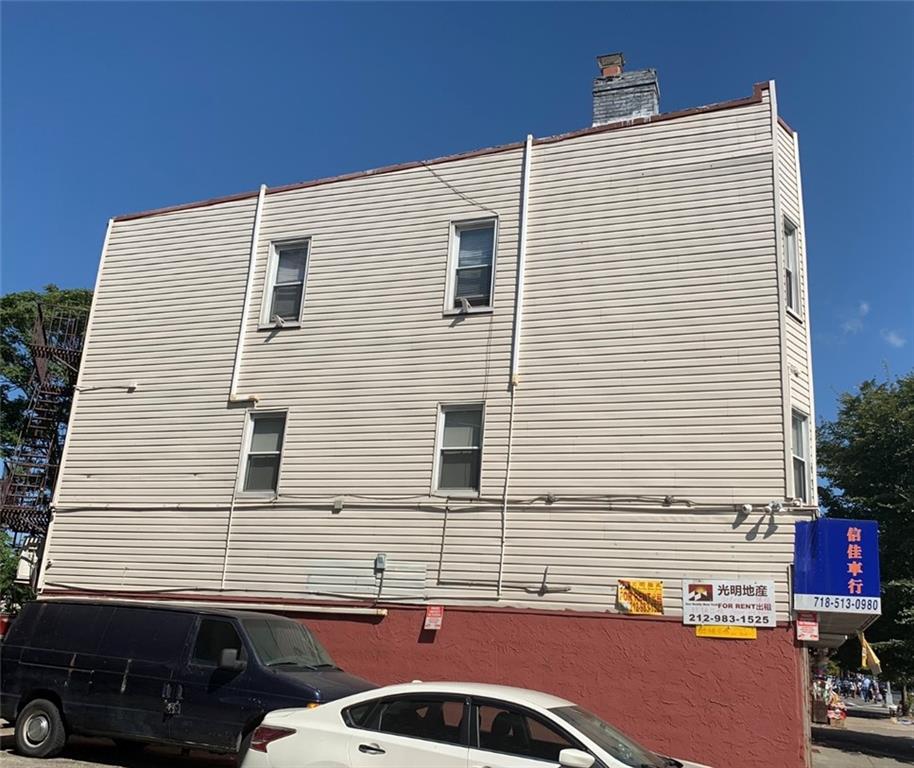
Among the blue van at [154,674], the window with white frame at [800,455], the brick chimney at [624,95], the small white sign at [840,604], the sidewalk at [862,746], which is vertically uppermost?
the brick chimney at [624,95]

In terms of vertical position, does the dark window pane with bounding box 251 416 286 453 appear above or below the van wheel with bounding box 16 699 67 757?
above

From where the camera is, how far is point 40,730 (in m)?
9.35

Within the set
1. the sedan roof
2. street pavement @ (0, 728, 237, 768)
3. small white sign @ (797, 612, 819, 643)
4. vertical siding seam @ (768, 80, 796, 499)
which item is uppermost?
vertical siding seam @ (768, 80, 796, 499)

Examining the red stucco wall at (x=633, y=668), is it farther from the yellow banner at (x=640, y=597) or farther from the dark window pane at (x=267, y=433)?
the dark window pane at (x=267, y=433)

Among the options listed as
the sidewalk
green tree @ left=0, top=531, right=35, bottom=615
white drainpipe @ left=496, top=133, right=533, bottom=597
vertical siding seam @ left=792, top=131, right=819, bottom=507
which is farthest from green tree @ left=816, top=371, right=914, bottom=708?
green tree @ left=0, top=531, right=35, bottom=615

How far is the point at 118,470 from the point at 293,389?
3.60m

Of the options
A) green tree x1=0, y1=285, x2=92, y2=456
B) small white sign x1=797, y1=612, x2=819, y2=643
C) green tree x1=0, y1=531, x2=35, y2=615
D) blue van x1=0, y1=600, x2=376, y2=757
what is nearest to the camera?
blue van x1=0, y1=600, x2=376, y2=757

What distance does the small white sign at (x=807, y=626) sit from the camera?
31.6 ft

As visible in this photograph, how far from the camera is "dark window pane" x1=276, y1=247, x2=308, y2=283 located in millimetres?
14578

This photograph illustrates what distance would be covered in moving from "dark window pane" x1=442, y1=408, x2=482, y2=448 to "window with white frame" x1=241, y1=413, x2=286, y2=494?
2.86 meters

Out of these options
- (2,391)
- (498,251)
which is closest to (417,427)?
(498,251)

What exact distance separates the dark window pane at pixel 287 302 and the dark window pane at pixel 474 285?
2.96 meters

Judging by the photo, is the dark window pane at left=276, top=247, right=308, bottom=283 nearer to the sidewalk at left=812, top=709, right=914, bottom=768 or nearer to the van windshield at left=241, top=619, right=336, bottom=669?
the van windshield at left=241, top=619, right=336, bottom=669

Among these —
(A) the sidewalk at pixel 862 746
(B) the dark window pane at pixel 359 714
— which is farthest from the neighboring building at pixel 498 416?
(A) the sidewalk at pixel 862 746
